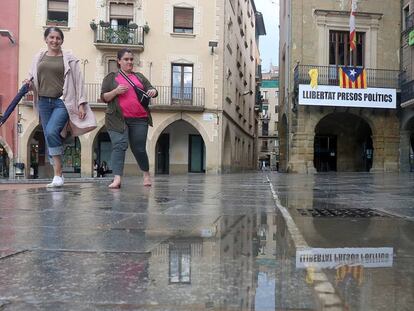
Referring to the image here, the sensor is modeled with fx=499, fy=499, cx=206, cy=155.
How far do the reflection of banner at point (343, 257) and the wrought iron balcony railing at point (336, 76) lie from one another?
23508mm

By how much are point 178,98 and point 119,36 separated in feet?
15.5

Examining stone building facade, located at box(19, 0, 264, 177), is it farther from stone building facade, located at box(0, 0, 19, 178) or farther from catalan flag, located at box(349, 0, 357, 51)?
catalan flag, located at box(349, 0, 357, 51)

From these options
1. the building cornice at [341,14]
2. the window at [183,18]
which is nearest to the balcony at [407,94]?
the building cornice at [341,14]

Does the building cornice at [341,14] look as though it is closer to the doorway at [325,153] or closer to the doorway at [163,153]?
the doorway at [325,153]

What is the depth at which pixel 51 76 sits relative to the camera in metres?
6.36

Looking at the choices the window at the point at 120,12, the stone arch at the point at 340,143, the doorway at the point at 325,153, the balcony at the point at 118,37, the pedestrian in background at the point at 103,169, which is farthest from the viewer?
the doorway at the point at 325,153

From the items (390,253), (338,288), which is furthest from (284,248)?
(338,288)

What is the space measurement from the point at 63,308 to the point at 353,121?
3056 centimetres

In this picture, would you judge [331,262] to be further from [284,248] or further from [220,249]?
[220,249]

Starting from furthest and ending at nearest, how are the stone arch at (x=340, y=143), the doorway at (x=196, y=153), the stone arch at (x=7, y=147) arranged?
the stone arch at (x=340, y=143) → the doorway at (x=196, y=153) → the stone arch at (x=7, y=147)

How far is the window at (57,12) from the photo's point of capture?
91.5 feet

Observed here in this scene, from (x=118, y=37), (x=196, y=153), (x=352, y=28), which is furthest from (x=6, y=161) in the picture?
(x=352, y=28)

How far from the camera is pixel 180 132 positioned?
30672 mm

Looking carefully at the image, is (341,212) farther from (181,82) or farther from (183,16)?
(183,16)
